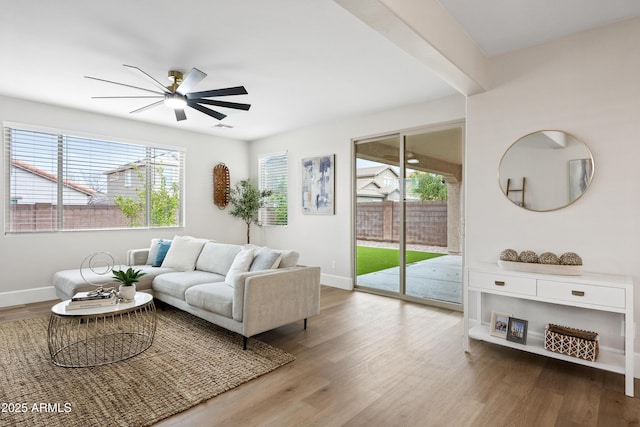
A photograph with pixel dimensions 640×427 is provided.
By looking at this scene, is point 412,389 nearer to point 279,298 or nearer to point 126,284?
point 279,298

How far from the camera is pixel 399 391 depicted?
2309 mm

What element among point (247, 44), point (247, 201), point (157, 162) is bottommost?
point (247, 201)

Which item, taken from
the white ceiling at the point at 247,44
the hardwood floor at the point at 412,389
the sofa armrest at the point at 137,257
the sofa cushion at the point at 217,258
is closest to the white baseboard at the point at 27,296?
the sofa armrest at the point at 137,257

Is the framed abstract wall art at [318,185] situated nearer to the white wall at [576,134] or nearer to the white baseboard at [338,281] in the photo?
the white baseboard at [338,281]

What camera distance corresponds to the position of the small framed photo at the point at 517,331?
277 centimetres

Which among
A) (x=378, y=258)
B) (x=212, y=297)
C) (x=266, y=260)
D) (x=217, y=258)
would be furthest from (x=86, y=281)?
(x=378, y=258)

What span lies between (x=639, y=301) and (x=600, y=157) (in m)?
1.13

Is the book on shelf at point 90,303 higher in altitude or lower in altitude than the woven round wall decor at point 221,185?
lower

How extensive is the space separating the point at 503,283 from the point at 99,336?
12.3ft

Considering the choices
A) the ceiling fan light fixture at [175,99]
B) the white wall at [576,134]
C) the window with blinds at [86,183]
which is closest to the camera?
the white wall at [576,134]

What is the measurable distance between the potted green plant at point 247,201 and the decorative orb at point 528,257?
459cm

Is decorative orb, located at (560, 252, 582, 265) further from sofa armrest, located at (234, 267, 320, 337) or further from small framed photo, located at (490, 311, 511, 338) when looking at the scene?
sofa armrest, located at (234, 267, 320, 337)

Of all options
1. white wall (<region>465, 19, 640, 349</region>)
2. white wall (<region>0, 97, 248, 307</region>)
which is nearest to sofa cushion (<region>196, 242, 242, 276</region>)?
white wall (<region>0, 97, 248, 307</region>)

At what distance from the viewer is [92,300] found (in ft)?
9.27
